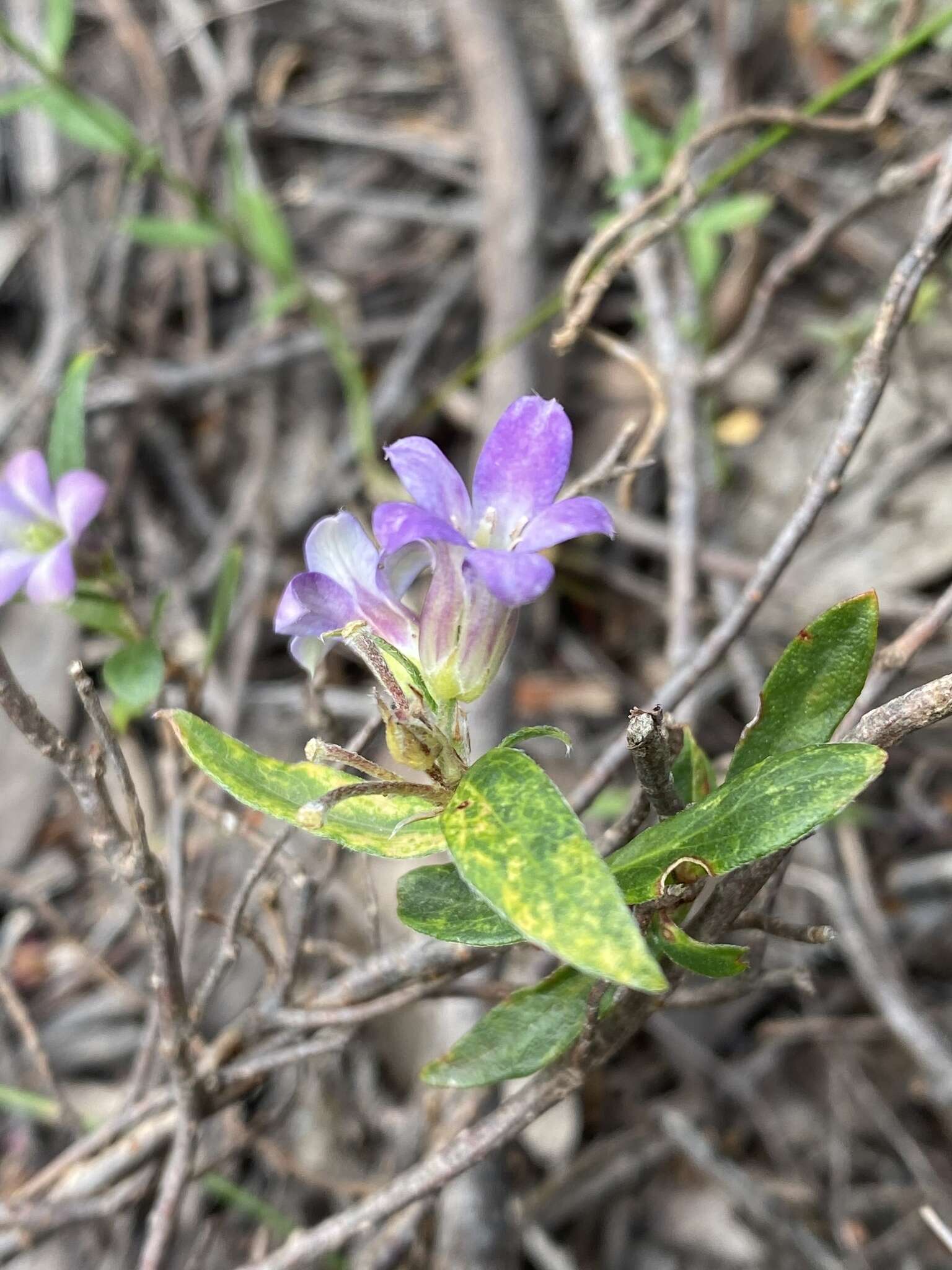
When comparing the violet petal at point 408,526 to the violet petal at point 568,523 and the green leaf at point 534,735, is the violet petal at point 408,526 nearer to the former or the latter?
the violet petal at point 568,523

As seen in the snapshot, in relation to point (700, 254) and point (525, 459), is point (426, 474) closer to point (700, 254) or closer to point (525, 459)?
point (525, 459)

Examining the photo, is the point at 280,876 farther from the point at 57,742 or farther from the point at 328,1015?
the point at 57,742

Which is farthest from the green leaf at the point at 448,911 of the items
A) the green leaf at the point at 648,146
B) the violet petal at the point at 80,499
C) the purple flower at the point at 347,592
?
the green leaf at the point at 648,146

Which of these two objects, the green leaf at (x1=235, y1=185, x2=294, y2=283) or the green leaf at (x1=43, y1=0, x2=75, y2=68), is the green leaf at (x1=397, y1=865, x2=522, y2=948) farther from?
the green leaf at (x1=43, y1=0, x2=75, y2=68)

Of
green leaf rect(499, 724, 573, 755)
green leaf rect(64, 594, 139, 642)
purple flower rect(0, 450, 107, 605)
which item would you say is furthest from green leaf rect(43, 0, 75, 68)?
green leaf rect(499, 724, 573, 755)

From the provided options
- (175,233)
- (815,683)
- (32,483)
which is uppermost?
(175,233)

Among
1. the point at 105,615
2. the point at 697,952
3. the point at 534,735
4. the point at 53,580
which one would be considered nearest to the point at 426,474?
the point at 534,735
